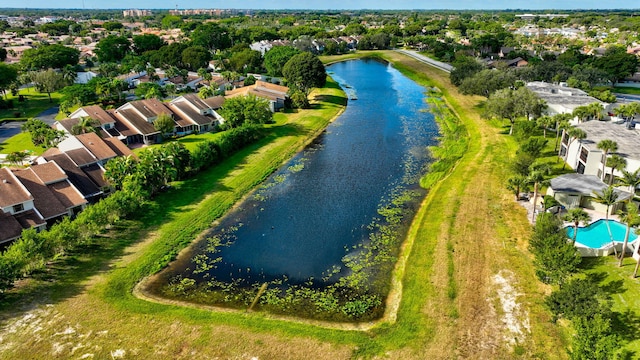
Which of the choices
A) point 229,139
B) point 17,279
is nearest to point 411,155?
point 229,139

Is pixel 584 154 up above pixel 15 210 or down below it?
above

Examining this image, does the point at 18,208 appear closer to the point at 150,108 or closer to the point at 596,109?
the point at 150,108

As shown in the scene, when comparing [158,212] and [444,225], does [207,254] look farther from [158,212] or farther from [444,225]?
[444,225]

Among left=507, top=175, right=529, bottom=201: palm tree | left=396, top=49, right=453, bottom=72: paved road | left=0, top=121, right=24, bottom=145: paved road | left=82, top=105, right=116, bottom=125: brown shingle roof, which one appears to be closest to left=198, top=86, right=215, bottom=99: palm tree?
left=82, top=105, right=116, bottom=125: brown shingle roof

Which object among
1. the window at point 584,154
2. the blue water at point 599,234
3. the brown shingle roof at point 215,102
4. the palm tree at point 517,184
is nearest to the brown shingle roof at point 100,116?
the brown shingle roof at point 215,102

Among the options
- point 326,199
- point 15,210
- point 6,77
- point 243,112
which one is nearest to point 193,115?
point 243,112

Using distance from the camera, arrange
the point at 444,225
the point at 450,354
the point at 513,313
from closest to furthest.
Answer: the point at 450,354, the point at 513,313, the point at 444,225

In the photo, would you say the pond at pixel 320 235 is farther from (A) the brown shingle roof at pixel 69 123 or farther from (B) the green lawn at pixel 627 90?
(B) the green lawn at pixel 627 90
